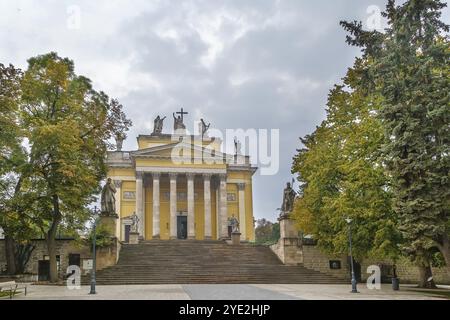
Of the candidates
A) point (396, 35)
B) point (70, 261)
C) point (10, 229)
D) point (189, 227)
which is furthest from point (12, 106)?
point (189, 227)

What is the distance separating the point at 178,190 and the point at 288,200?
2102 centimetres

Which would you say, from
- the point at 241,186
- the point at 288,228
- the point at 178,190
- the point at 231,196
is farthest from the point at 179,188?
the point at 288,228

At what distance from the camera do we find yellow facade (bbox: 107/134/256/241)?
Answer: 50.1 m

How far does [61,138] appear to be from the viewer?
24578 mm

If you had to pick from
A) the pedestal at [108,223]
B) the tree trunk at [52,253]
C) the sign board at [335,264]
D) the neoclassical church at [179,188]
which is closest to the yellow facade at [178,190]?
the neoclassical church at [179,188]

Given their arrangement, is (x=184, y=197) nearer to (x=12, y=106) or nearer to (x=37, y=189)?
(x=37, y=189)

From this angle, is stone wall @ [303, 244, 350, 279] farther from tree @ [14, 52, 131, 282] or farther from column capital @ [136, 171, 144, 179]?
column capital @ [136, 171, 144, 179]

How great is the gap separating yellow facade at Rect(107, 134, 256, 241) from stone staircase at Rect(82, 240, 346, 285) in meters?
12.8

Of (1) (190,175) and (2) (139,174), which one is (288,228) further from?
(2) (139,174)

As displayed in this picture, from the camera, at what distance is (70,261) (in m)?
31.1

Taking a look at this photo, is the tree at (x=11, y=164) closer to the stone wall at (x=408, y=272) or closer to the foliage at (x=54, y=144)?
the foliage at (x=54, y=144)

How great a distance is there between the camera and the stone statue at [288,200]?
33844 mm

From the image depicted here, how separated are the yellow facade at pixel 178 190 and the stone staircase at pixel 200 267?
12.8m
